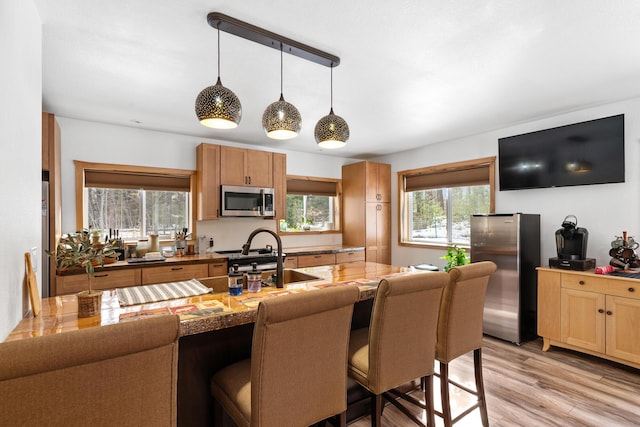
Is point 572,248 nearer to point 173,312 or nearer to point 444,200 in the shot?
point 444,200

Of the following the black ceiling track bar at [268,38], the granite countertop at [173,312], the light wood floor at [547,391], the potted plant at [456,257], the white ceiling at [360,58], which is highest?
the white ceiling at [360,58]

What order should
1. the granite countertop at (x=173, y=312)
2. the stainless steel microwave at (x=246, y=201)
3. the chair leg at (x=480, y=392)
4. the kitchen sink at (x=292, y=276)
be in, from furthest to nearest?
the stainless steel microwave at (x=246, y=201) < the kitchen sink at (x=292, y=276) < the chair leg at (x=480, y=392) < the granite countertop at (x=173, y=312)

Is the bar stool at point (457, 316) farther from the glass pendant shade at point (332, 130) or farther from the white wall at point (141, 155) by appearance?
the white wall at point (141, 155)

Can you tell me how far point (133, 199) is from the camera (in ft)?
13.5

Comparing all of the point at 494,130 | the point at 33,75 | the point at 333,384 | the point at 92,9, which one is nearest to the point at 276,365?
the point at 333,384

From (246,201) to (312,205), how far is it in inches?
60.1

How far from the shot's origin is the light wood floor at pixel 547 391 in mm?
2232

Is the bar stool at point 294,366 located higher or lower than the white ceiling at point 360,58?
lower

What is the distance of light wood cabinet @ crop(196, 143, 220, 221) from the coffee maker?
13.2ft

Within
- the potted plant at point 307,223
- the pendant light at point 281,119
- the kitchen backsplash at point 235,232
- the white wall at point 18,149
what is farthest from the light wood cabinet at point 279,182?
the white wall at point 18,149

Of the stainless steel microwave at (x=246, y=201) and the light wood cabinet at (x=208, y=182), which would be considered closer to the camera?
the light wood cabinet at (x=208, y=182)

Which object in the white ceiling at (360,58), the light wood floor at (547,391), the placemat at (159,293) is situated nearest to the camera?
the placemat at (159,293)

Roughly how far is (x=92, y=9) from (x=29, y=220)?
1.18 metres

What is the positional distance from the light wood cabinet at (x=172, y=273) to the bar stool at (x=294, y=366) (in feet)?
8.04
